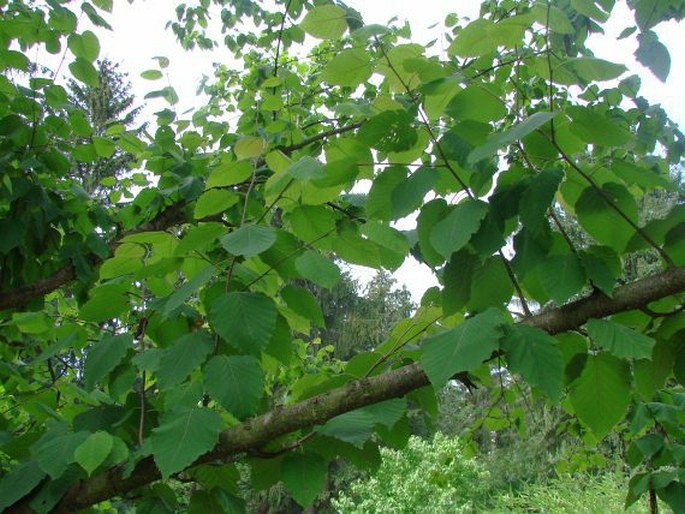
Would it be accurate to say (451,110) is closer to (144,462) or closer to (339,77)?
(339,77)

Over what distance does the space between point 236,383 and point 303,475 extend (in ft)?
0.73

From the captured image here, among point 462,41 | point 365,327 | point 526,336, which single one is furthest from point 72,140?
point 365,327

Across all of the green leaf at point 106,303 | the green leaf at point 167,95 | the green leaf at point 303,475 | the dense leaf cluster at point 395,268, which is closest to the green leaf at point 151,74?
the green leaf at point 167,95

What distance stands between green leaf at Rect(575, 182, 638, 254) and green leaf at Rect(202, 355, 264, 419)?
48 centimetres

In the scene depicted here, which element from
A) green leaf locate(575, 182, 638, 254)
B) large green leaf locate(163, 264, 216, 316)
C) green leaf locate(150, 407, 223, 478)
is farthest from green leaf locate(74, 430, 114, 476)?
green leaf locate(575, 182, 638, 254)

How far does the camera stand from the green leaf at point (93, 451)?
0.86 m

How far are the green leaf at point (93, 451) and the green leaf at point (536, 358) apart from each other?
56 cm

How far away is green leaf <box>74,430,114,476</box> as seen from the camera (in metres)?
0.86

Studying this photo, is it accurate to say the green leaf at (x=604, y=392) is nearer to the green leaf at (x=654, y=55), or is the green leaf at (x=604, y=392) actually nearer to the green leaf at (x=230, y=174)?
the green leaf at (x=654, y=55)

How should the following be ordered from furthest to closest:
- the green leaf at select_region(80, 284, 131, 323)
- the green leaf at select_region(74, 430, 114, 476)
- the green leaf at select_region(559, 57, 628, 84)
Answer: the green leaf at select_region(80, 284, 131, 323) < the green leaf at select_region(74, 430, 114, 476) < the green leaf at select_region(559, 57, 628, 84)

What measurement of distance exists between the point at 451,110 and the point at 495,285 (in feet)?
0.79

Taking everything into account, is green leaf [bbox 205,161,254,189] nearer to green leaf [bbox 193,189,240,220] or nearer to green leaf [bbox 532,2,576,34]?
green leaf [bbox 193,189,240,220]

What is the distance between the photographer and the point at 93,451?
874 mm

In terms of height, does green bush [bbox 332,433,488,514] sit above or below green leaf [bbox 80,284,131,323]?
below
